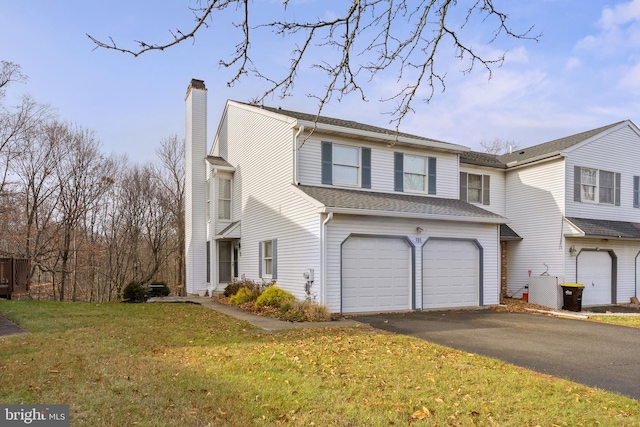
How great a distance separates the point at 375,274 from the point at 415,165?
4795 mm

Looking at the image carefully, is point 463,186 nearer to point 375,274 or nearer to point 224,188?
point 375,274

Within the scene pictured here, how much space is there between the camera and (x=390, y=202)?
45.1ft

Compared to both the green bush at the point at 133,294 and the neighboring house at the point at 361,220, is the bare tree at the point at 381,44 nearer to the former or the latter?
the neighboring house at the point at 361,220

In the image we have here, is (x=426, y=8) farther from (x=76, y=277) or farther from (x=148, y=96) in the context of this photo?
(x=76, y=277)

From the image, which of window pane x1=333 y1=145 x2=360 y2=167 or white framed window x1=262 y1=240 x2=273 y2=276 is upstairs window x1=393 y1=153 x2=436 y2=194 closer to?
window pane x1=333 y1=145 x2=360 y2=167

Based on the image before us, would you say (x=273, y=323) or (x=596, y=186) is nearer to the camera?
(x=273, y=323)

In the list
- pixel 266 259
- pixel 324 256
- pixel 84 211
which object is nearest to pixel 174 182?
pixel 84 211

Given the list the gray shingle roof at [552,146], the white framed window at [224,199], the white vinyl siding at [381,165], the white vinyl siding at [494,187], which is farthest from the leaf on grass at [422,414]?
the white framed window at [224,199]

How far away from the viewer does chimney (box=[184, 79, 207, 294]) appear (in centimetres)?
1967

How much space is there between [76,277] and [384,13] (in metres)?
30.4

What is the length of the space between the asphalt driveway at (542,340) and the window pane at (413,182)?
459 cm

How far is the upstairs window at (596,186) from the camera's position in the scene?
661 inches

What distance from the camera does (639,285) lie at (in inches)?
707

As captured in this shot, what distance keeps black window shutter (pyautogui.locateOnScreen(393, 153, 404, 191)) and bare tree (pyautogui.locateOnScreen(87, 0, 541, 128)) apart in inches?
406
